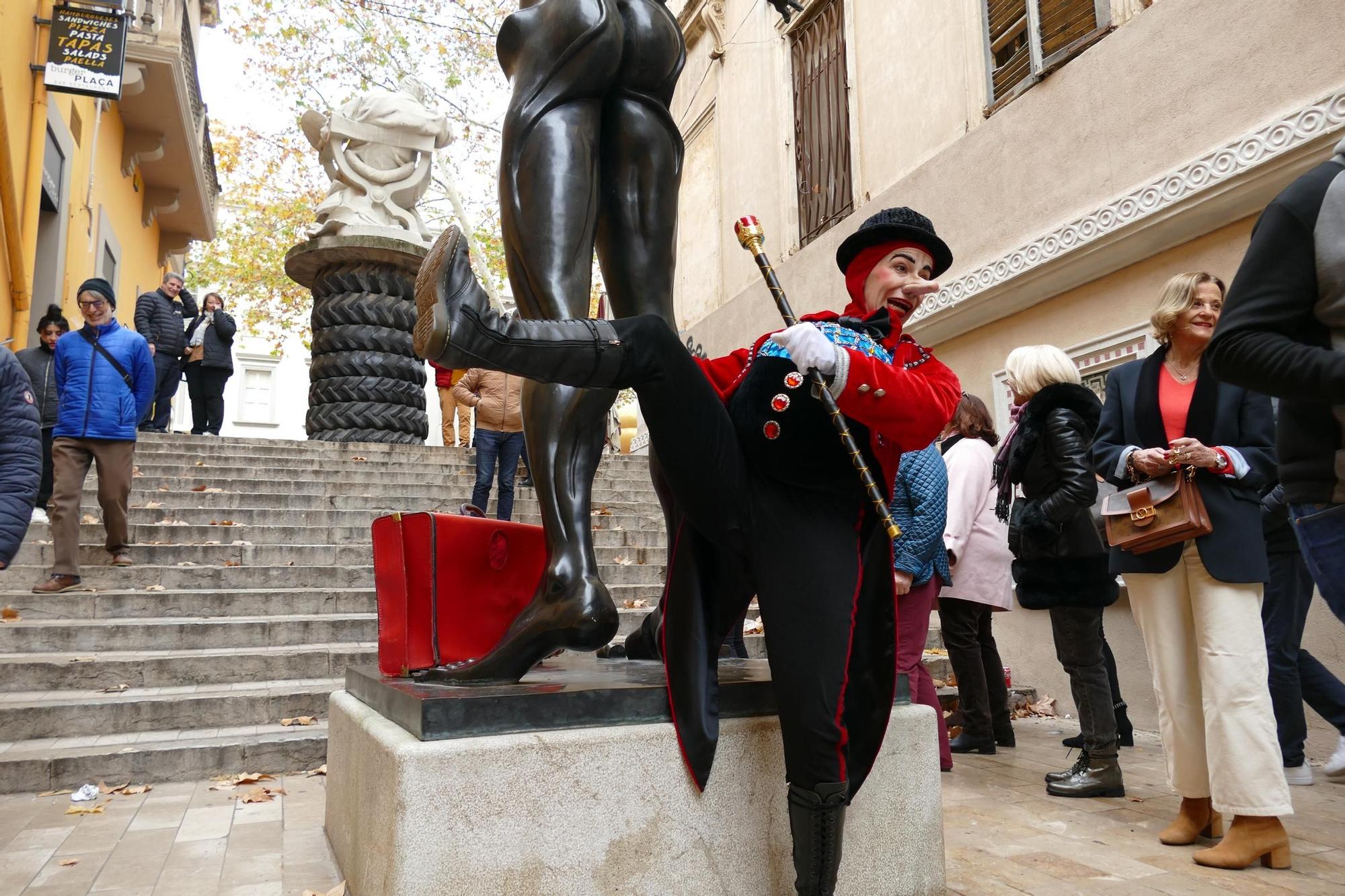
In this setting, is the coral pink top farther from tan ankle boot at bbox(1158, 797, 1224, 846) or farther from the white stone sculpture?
the white stone sculpture

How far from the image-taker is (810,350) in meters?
1.87

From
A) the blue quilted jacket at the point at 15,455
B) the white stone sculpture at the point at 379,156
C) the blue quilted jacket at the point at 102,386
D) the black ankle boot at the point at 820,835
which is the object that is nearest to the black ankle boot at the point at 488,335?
the black ankle boot at the point at 820,835

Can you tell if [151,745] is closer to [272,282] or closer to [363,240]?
[363,240]

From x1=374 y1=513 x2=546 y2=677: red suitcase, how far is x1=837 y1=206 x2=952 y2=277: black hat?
3.44ft

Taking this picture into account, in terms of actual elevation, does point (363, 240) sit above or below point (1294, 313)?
above

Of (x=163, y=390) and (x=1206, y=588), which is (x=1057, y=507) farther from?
(x=163, y=390)

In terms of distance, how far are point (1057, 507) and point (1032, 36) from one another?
17.1ft

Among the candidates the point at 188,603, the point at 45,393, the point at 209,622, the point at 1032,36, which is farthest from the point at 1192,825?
the point at 45,393

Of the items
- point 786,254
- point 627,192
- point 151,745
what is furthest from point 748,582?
point 786,254

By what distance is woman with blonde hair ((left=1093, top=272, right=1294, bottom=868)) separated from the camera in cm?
283

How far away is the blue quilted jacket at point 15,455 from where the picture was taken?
3162mm

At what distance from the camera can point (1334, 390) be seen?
1762 mm

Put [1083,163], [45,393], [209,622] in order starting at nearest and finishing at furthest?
[209,622] → [1083,163] → [45,393]

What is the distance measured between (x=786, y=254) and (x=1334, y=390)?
10542mm
